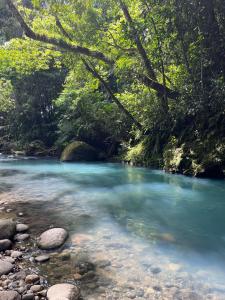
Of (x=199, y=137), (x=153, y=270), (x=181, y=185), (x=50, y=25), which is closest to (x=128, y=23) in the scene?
(x=50, y=25)

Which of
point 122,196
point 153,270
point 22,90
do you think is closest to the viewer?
point 153,270

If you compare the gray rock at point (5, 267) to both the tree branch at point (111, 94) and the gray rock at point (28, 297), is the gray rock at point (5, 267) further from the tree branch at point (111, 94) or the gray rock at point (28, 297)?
the tree branch at point (111, 94)

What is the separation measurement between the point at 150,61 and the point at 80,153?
26.4ft

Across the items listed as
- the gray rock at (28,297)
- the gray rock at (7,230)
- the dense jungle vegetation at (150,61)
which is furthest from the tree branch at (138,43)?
the gray rock at (28,297)

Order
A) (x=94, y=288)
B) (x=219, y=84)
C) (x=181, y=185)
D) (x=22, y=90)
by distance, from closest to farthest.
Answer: (x=94, y=288) < (x=181, y=185) < (x=219, y=84) < (x=22, y=90)

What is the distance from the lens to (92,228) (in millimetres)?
6352

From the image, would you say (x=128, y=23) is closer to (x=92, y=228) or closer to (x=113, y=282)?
(x=92, y=228)

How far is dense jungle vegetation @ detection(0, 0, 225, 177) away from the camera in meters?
13.4

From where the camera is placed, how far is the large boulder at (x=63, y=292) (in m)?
3.68

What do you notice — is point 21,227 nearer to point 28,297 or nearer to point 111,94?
point 28,297

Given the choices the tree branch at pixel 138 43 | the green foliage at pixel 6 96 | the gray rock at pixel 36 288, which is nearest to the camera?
the gray rock at pixel 36 288

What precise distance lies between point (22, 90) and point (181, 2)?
1892cm

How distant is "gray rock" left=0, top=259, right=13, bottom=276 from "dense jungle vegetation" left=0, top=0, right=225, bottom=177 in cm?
954

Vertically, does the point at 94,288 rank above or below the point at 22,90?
below
